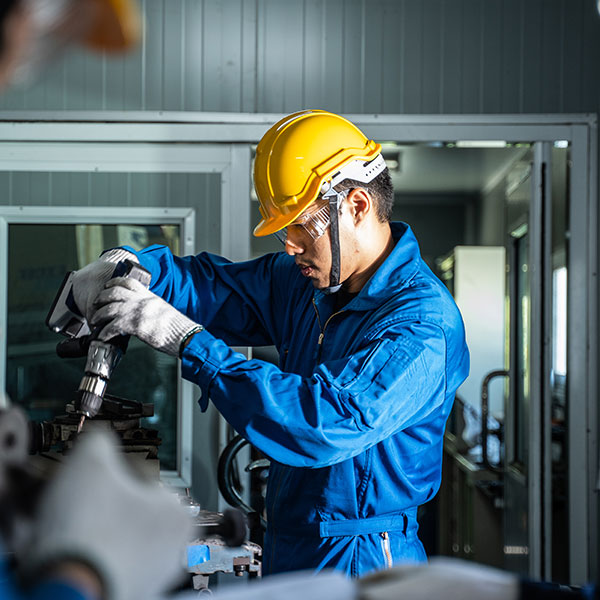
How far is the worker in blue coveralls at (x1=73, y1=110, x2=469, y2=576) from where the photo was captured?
1.50m

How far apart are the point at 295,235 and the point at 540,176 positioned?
1671mm

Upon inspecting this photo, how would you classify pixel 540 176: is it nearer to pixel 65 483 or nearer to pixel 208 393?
pixel 208 393

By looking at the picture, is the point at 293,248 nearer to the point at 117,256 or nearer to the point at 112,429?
the point at 117,256

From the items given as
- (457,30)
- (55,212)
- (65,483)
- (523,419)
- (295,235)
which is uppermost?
(457,30)

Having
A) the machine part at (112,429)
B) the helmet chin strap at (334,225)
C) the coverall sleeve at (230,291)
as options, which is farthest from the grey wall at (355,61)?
the machine part at (112,429)

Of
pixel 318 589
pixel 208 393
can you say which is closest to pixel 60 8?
pixel 318 589

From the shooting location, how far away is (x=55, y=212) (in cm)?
314

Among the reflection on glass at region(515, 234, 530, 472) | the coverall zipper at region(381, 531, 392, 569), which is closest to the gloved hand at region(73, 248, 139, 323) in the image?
the coverall zipper at region(381, 531, 392, 569)

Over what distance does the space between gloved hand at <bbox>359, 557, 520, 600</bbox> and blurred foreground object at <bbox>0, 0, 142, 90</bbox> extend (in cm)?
61

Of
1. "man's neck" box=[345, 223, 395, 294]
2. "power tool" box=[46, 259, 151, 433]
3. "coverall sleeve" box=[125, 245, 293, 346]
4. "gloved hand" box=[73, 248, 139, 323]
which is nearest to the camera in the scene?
"power tool" box=[46, 259, 151, 433]

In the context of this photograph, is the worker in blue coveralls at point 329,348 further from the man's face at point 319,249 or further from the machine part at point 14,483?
the machine part at point 14,483

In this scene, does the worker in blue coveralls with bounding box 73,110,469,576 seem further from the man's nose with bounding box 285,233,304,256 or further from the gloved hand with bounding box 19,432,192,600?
the gloved hand with bounding box 19,432,192,600

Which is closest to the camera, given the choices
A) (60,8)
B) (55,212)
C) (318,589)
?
(60,8)

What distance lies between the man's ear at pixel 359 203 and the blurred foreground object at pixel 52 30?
46.1 inches
